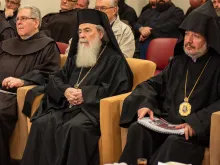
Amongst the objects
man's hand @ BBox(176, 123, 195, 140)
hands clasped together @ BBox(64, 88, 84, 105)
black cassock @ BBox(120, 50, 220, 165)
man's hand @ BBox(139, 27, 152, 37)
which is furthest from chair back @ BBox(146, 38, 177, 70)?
man's hand @ BBox(176, 123, 195, 140)

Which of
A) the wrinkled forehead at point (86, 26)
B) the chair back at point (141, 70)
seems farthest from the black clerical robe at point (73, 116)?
the wrinkled forehead at point (86, 26)

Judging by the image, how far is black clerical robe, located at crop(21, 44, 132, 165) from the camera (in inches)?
167

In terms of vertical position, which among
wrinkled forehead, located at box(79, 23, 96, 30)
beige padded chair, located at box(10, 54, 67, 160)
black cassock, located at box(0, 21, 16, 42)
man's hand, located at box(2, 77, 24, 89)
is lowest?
beige padded chair, located at box(10, 54, 67, 160)

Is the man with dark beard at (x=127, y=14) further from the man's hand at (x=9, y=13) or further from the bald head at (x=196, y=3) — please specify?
the man's hand at (x=9, y=13)

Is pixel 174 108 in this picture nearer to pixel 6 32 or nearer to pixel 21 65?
pixel 21 65

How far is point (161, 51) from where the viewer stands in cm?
599

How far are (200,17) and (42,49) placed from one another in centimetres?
193

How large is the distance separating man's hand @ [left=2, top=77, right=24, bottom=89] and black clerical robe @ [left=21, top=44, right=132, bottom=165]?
329 mm

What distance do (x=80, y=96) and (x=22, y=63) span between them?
1.07 m

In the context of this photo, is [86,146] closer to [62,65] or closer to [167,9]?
[62,65]

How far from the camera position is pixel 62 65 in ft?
17.7

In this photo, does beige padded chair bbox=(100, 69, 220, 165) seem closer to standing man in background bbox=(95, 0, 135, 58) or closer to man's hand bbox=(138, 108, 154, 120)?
man's hand bbox=(138, 108, 154, 120)

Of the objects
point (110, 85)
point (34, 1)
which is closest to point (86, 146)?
point (110, 85)

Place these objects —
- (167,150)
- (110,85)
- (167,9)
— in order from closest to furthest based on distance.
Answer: (167,150) < (110,85) < (167,9)
